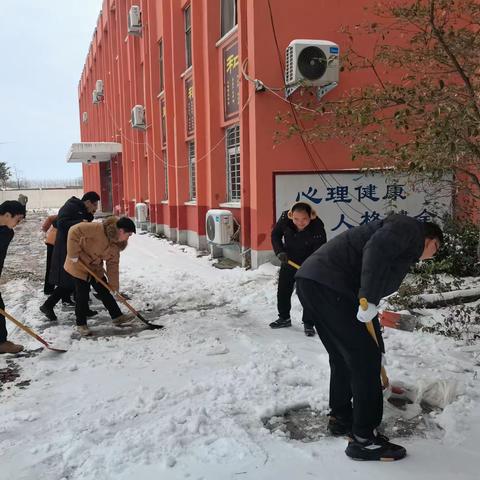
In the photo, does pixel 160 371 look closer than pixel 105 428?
No

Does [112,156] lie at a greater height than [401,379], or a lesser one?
greater

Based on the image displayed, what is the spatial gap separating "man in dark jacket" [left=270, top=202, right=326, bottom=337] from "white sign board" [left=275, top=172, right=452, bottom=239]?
3.27m

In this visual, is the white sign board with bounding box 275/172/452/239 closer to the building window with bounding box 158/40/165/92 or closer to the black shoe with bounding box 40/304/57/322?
the black shoe with bounding box 40/304/57/322

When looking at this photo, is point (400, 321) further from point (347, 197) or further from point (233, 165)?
point (233, 165)

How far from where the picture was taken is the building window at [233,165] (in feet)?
34.5

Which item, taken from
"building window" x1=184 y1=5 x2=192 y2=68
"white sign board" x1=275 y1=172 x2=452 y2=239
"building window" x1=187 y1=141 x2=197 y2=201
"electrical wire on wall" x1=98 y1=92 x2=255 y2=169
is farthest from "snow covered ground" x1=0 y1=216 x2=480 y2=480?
"building window" x1=184 y1=5 x2=192 y2=68

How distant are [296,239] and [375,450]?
276 centimetres

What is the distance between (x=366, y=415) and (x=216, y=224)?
7261 millimetres

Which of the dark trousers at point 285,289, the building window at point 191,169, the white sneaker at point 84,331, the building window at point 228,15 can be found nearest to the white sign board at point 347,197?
the dark trousers at point 285,289

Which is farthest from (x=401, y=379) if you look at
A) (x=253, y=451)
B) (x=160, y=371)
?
(x=160, y=371)

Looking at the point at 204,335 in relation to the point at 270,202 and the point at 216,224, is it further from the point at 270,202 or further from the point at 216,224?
the point at 216,224

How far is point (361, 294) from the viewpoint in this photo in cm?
271

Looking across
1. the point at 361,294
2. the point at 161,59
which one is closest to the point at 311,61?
the point at 361,294

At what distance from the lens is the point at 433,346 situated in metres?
4.73
